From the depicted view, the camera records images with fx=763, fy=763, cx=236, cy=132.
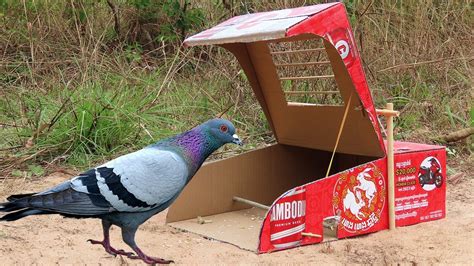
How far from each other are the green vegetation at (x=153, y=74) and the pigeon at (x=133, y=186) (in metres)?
2.36

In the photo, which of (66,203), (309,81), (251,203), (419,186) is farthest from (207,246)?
(309,81)

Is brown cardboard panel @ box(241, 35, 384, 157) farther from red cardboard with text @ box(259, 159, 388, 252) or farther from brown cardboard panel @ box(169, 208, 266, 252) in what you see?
brown cardboard panel @ box(169, 208, 266, 252)

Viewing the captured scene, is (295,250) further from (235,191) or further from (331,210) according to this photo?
(235,191)

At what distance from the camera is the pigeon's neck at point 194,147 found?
3.14m

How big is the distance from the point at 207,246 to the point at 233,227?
1.42ft

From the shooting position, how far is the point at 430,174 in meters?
4.23

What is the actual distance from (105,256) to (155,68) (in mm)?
4102

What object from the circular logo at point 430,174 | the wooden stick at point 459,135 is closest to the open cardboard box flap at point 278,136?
the circular logo at point 430,174

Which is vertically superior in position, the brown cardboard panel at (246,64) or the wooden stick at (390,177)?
the brown cardboard panel at (246,64)

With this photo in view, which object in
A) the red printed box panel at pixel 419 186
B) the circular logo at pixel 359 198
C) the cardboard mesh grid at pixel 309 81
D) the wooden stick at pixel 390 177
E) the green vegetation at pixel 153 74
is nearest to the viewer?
the circular logo at pixel 359 198

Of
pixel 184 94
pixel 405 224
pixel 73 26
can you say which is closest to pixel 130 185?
pixel 405 224

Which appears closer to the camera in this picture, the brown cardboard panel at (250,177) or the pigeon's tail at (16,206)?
the pigeon's tail at (16,206)

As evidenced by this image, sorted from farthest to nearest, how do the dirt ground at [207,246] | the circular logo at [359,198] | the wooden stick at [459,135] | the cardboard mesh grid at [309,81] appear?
the cardboard mesh grid at [309,81]
the wooden stick at [459,135]
the circular logo at [359,198]
the dirt ground at [207,246]

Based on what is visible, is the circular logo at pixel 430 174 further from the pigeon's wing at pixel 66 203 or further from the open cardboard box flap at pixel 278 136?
the pigeon's wing at pixel 66 203
